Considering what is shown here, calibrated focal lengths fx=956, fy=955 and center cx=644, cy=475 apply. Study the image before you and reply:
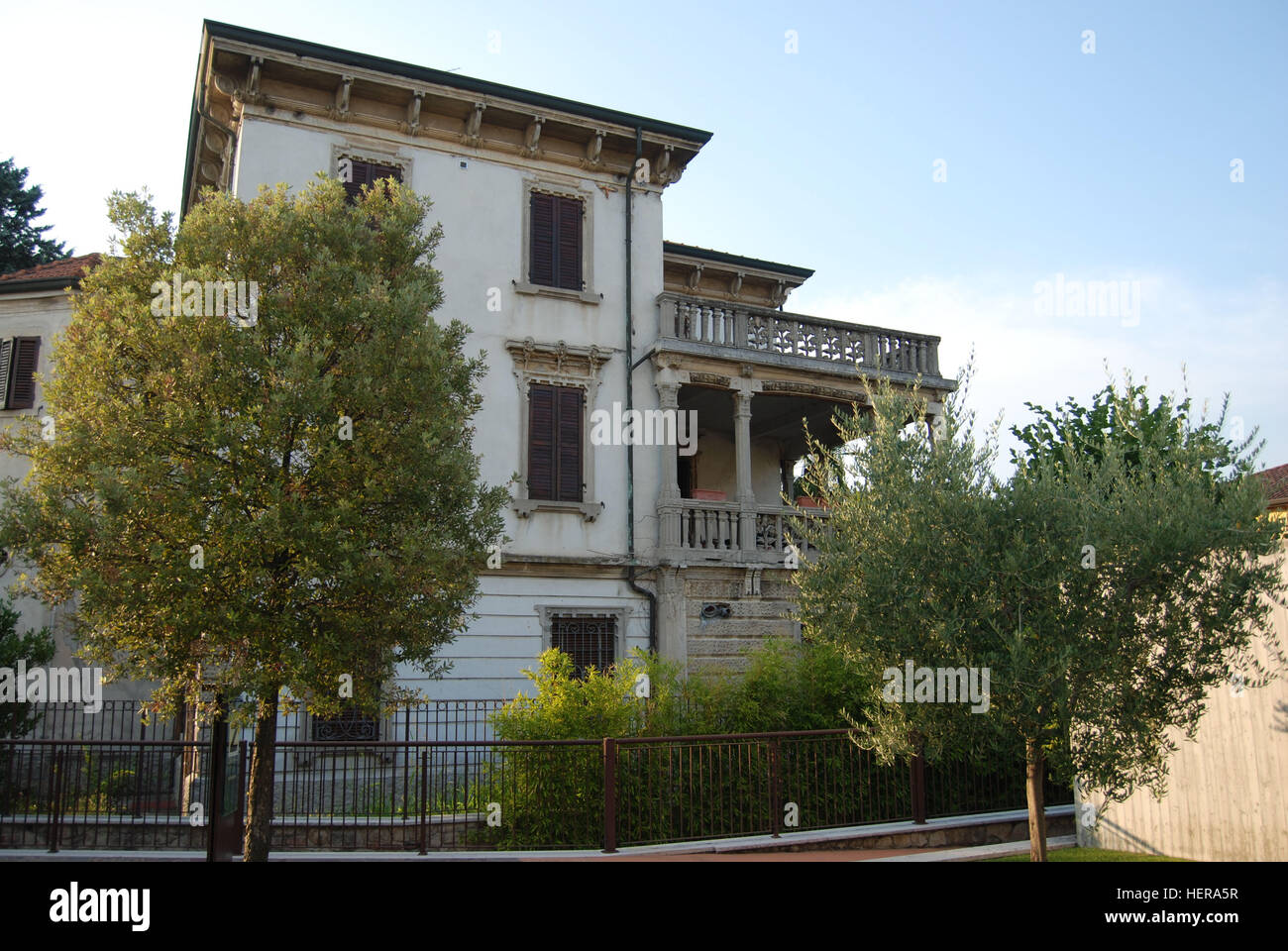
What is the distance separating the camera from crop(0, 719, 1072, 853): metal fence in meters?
11.2

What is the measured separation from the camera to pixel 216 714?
30.3ft

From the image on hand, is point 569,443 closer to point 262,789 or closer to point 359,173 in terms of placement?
point 359,173

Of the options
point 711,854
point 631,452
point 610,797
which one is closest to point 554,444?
point 631,452

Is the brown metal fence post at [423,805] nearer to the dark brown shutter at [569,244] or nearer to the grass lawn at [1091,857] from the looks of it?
the grass lawn at [1091,857]

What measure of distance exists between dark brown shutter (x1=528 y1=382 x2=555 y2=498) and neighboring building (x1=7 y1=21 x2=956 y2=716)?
3cm

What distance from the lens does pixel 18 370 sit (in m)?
20.0

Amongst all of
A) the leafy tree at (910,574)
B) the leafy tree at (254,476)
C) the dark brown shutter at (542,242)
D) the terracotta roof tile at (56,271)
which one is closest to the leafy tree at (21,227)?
the terracotta roof tile at (56,271)

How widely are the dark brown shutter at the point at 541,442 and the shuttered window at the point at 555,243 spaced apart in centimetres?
227

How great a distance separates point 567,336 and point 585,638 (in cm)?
574

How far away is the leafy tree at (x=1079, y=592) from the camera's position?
27.4ft

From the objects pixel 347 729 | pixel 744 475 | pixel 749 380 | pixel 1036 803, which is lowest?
pixel 1036 803

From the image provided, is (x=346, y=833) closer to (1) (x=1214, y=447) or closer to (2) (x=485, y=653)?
(2) (x=485, y=653)

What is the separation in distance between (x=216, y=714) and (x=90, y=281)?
476cm
